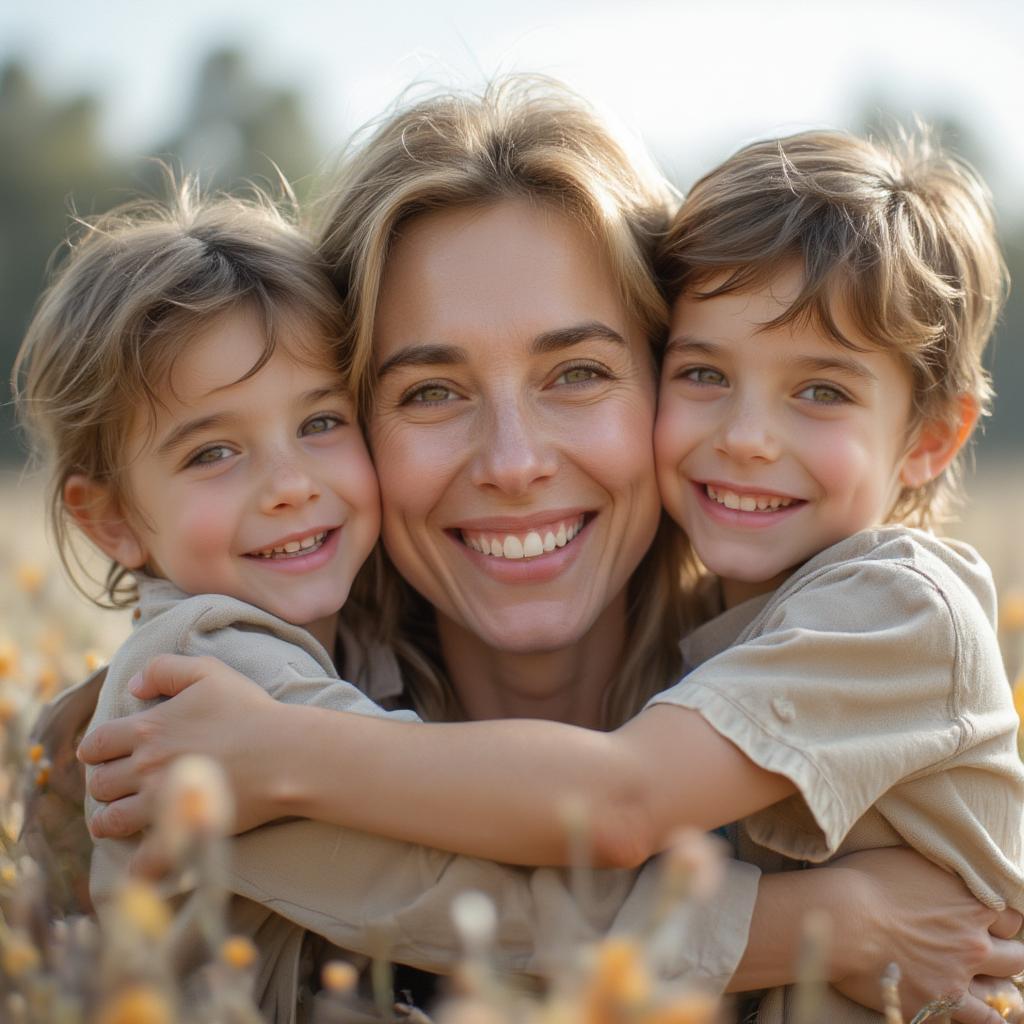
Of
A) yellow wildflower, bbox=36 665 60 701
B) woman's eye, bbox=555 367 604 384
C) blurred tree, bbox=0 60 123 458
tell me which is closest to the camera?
woman's eye, bbox=555 367 604 384

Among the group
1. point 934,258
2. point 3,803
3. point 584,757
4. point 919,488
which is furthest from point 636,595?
point 3,803

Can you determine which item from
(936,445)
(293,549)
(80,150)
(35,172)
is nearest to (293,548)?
(293,549)

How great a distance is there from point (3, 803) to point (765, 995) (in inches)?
79.4

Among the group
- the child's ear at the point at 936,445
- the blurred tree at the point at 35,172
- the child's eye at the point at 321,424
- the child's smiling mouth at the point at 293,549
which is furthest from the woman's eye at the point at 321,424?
the blurred tree at the point at 35,172

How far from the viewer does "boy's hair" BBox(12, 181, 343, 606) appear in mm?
3072

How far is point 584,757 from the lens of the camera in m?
2.35

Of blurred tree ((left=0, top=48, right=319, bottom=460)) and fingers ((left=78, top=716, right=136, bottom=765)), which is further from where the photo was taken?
blurred tree ((left=0, top=48, right=319, bottom=460))

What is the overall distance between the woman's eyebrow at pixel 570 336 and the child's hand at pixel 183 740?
1.09 meters

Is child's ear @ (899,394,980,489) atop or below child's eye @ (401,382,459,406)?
below

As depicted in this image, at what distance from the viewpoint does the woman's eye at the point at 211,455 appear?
309 cm

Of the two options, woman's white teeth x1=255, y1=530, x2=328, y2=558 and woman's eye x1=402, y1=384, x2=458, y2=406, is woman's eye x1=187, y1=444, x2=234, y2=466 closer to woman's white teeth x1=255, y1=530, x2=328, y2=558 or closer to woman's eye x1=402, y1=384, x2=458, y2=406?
woman's white teeth x1=255, y1=530, x2=328, y2=558

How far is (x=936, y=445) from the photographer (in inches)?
133

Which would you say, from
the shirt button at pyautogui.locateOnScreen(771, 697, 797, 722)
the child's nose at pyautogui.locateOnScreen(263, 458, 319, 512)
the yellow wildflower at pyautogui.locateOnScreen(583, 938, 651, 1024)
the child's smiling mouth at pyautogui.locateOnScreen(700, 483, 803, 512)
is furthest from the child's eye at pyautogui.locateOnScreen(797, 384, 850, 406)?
the yellow wildflower at pyautogui.locateOnScreen(583, 938, 651, 1024)

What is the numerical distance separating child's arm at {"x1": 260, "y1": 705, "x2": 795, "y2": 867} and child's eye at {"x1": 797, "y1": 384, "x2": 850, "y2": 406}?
39.5 inches
